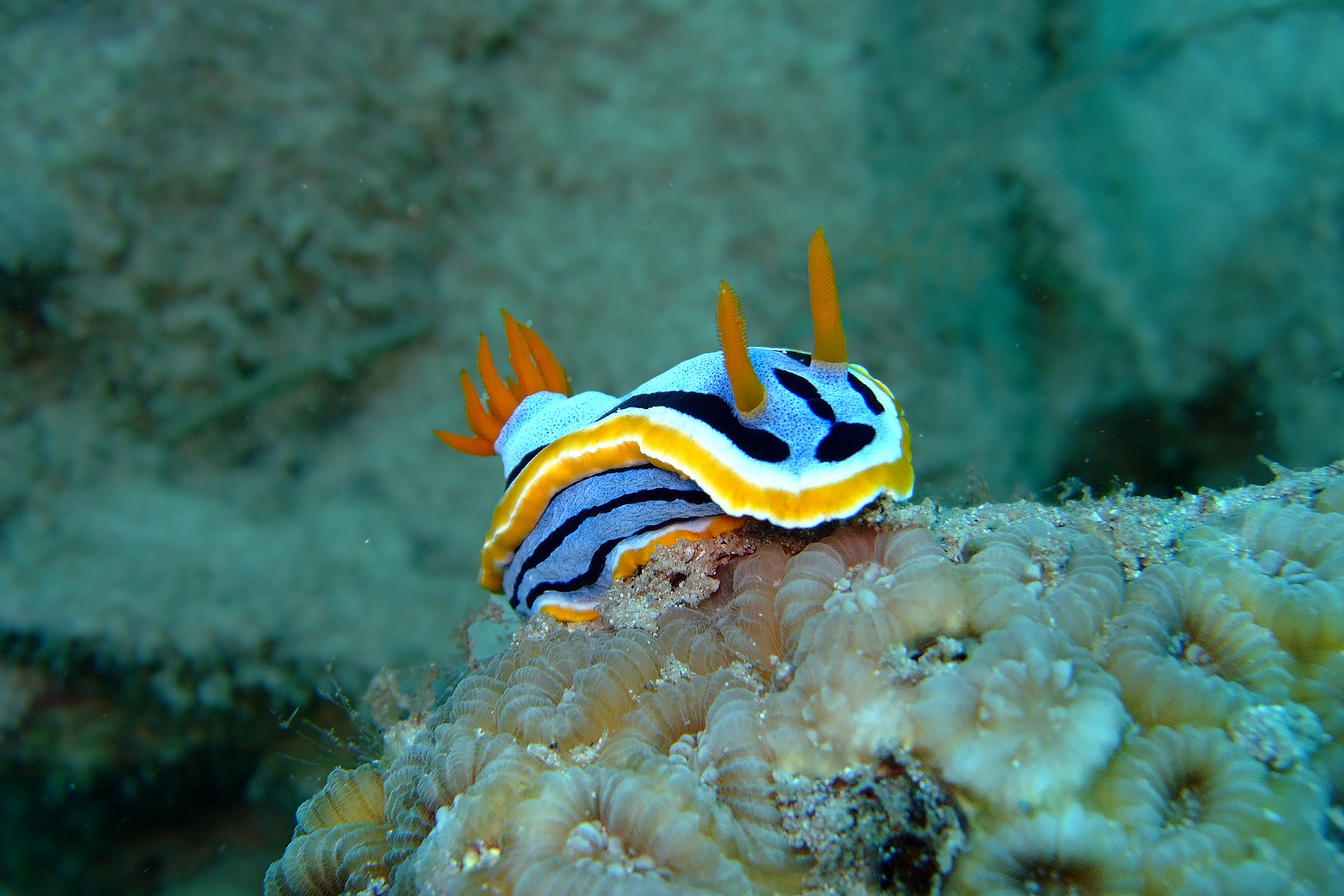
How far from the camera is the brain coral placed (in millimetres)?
1178

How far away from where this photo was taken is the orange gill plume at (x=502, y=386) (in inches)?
119

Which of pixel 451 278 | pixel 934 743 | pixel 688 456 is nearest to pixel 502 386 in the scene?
pixel 688 456

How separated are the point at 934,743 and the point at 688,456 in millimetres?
1034

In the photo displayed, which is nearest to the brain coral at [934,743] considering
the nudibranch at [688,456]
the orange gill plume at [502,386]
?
the nudibranch at [688,456]

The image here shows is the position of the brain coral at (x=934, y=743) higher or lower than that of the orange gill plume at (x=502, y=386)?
lower

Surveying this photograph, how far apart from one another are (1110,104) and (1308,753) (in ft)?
18.4

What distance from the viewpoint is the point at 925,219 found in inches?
211

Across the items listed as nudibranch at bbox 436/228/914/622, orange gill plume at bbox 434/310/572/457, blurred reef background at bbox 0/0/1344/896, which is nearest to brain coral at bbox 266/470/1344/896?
nudibranch at bbox 436/228/914/622

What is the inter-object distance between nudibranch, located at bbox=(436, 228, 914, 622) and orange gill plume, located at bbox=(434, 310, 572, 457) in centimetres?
1

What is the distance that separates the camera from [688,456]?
2.03 m

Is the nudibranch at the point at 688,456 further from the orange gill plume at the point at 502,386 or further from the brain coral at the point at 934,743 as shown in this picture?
the brain coral at the point at 934,743

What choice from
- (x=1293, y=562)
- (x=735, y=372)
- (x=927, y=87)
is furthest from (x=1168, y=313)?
(x=735, y=372)

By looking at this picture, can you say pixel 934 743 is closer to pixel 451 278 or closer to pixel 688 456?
pixel 688 456

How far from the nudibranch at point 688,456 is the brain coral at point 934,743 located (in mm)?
223
